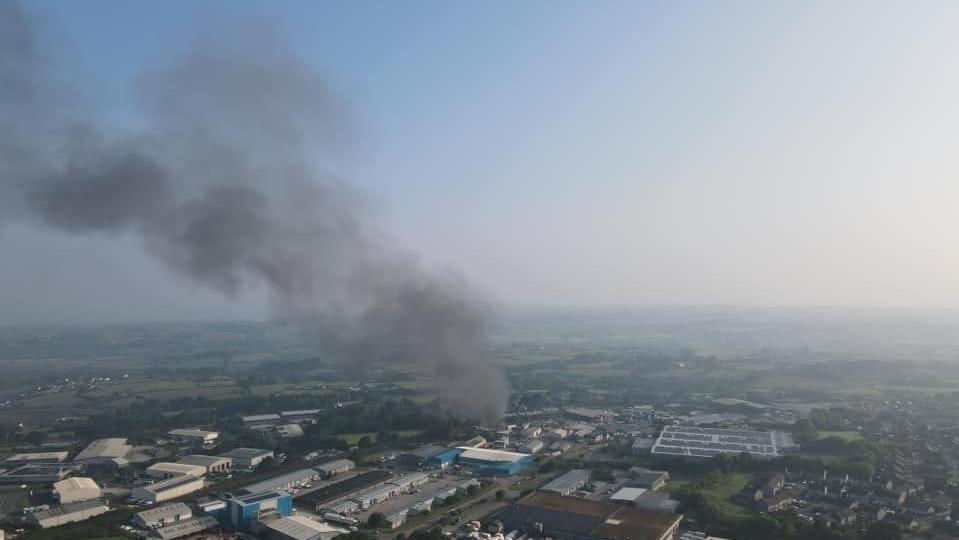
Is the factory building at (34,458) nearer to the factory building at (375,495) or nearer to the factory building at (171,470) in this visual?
the factory building at (171,470)

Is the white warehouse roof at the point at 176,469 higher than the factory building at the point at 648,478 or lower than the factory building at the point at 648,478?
higher

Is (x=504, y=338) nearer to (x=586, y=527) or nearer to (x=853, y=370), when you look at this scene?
(x=853, y=370)

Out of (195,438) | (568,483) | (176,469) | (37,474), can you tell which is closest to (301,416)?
(195,438)

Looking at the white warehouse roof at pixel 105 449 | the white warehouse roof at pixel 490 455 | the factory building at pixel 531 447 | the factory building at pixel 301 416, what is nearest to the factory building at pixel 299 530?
the white warehouse roof at pixel 490 455

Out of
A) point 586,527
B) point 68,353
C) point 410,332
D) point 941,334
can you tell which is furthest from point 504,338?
point 586,527

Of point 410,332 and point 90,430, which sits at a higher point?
point 410,332

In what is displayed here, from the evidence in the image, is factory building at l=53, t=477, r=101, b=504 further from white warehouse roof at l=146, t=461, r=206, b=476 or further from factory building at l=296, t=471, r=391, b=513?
factory building at l=296, t=471, r=391, b=513

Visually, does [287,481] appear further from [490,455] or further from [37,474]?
[37,474]
